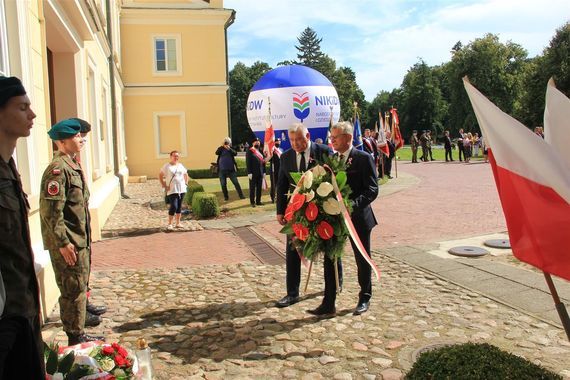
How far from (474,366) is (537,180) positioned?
1.03m

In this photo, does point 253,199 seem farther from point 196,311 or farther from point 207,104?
point 207,104

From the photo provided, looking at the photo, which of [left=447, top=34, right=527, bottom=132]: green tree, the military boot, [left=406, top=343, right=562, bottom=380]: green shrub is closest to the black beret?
[left=406, top=343, right=562, bottom=380]: green shrub

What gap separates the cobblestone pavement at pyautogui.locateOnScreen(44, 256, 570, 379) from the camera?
402 cm

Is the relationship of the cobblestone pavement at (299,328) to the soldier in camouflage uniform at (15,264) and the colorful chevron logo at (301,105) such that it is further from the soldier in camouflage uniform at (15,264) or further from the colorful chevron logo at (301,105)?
the colorful chevron logo at (301,105)

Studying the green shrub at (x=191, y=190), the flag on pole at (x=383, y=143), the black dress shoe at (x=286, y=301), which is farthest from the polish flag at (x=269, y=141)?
the black dress shoe at (x=286, y=301)

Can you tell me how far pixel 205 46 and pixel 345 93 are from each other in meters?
63.3

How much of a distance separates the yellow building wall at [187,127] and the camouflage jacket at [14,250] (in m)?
23.7

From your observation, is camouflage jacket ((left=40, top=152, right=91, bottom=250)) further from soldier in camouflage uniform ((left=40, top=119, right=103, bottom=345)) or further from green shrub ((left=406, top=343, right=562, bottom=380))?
green shrub ((left=406, top=343, right=562, bottom=380))

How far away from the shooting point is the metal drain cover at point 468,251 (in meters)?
7.48

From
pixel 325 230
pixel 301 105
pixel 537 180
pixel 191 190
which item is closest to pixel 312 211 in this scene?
pixel 325 230

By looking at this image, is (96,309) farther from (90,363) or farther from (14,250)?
(14,250)

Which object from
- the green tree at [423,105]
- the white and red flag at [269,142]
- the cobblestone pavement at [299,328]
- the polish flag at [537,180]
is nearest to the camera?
the polish flag at [537,180]

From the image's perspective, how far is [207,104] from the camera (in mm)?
26094

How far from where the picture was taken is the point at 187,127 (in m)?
25.9
